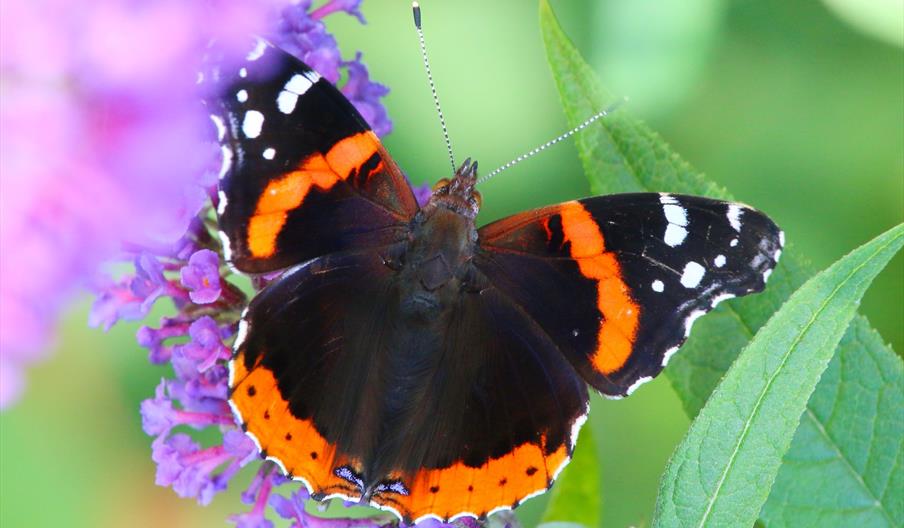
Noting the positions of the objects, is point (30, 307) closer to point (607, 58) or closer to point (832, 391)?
point (832, 391)

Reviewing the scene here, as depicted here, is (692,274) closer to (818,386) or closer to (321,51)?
(818,386)

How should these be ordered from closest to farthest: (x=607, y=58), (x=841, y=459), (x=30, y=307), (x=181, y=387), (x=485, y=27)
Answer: (x=30, y=307) < (x=841, y=459) < (x=181, y=387) < (x=607, y=58) < (x=485, y=27)

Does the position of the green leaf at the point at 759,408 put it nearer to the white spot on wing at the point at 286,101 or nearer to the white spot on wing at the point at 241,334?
the white spot on wing at the point at 241,334

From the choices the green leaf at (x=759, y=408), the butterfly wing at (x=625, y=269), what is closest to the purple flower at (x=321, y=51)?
the butterfly wing at (x=625, y=269)

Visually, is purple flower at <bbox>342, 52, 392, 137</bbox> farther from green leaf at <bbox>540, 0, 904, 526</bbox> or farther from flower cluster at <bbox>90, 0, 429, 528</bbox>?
green leaf at <bbox>540, 0, 904, 526</bbox>

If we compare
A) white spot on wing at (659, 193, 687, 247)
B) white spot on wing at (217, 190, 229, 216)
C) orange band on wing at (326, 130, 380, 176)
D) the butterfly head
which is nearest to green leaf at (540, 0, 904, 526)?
white spot on wing at (659, 193, 687, 247)

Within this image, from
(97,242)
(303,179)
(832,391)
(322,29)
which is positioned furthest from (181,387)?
(832,391)

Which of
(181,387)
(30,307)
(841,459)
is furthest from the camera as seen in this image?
(181,387)
